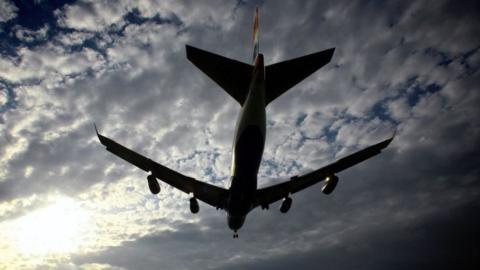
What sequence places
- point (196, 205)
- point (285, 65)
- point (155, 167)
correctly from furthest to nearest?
point (196, 205) → point (155, 167) → point (285, 65)

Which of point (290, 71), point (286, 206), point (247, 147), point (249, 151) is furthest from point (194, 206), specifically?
point (290, 71)

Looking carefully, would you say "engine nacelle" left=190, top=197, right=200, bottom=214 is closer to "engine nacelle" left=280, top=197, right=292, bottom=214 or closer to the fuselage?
the fuselage

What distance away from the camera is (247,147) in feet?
42.1

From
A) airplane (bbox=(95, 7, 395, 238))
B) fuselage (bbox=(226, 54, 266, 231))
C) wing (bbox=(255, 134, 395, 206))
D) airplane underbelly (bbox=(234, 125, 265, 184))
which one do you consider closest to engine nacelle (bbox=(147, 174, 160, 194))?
airplane (bbox=(95, 7, 395, 238))

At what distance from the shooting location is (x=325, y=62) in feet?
43.1

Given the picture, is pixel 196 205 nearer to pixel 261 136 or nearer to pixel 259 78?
pixel 261 136

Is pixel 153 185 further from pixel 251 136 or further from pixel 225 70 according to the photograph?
pixel 225 70

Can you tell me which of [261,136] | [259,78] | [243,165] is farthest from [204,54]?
[243,165]

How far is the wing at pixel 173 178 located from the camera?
14.6 meters

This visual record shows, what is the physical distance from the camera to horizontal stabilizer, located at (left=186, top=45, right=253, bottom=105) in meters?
13.1

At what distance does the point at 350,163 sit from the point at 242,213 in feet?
25.4

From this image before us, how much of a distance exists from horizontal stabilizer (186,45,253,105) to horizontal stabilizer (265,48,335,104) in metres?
1.35

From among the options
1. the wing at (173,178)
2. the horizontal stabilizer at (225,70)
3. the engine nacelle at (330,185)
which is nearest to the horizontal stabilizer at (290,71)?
the horizontal stabilizer at (225,70)

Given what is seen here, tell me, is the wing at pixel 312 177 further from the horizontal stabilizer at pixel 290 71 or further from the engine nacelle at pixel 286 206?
the horizontal stabilizer at pixel 290 71
